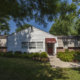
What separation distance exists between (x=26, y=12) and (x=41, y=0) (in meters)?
0.94

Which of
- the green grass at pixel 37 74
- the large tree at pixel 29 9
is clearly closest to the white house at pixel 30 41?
the green grass at pixel 37 74

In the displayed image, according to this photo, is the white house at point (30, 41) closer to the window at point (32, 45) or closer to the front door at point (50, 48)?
the window at point (32, 45)

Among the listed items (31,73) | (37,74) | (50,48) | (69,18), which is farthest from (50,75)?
(50,48)

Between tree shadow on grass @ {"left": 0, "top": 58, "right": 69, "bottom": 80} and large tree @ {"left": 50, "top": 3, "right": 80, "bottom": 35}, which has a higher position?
large tree @ {"left": 50, "top": 3, "right": 80, "bottom": 35}

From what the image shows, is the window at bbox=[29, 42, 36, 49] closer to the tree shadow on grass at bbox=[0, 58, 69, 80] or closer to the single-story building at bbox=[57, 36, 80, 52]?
the single-story building at bbox=[57, 36, 80, 52]

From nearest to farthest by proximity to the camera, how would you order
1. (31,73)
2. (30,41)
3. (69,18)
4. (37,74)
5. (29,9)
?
(29,9) → (37,74) → (31,73) → (69,18) → (30,41)

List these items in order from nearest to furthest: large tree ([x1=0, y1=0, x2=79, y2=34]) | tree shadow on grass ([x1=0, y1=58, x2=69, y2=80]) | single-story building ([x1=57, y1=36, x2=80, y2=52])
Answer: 1. large tree ([x1=0, y1=0, x2=79, y2=34])
2. tree shadow on grass ([x1=0, y1=58, x2=69, y2=80])
3. single-story building ([x1=57, y1=36, x2=80, y2=52])

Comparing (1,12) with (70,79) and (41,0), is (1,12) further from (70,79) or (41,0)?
(70,79)

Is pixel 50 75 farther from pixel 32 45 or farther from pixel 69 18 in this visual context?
pixel 32 45

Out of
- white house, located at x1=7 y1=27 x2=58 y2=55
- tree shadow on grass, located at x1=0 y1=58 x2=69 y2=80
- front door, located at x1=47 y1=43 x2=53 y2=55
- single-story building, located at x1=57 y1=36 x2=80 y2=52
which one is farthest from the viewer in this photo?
single-story building, located at x1=57 y1=36 x2=80 y2=52

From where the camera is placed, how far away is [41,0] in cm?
418

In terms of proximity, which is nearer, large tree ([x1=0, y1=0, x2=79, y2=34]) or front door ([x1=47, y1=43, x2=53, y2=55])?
large tree ([x1=0, y1=0, x2=79, y2=34])

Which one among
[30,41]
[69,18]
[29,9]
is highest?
[69,18]

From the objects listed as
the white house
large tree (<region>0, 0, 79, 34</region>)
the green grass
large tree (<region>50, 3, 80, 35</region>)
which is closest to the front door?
the white house
